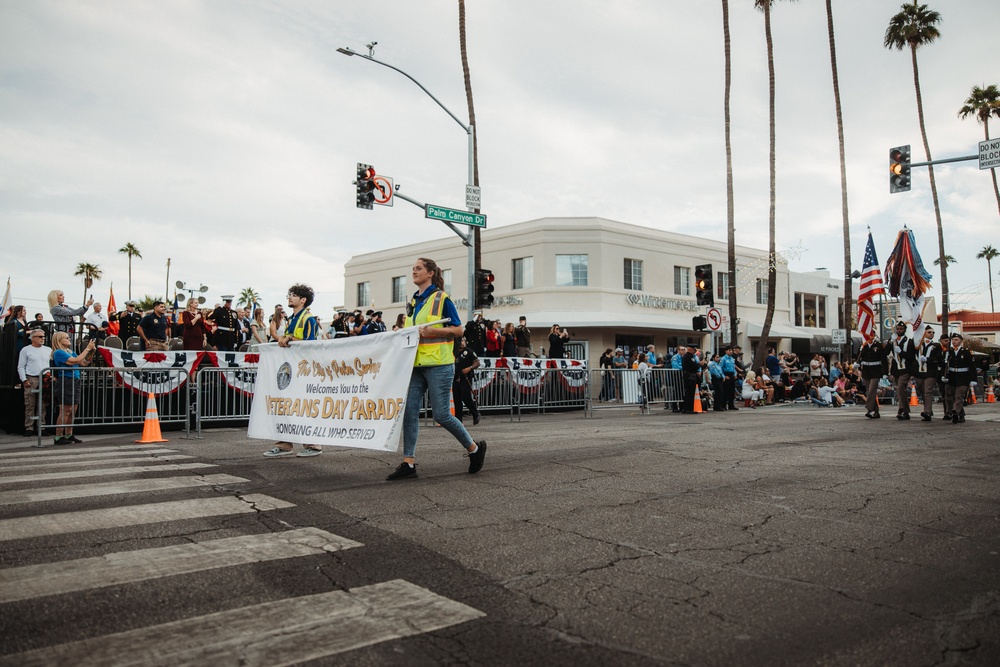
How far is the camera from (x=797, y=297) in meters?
44.6

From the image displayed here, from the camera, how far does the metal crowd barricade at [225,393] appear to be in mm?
12812

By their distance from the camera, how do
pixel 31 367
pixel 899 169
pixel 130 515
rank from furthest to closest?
pixel 899 169 < pixel 31 367 < pixel 130 515

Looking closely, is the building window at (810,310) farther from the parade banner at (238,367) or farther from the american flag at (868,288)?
the parade banner at (238,367)

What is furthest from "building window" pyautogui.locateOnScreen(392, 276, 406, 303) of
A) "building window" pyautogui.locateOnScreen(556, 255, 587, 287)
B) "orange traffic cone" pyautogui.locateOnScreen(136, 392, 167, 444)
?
"orange traffic cone" pyautogui.locateOnScreen(136, 392, 167, 444)

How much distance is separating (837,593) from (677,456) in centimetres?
471

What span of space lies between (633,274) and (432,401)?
30.3 meters

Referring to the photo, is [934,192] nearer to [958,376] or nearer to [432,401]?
[958,376]

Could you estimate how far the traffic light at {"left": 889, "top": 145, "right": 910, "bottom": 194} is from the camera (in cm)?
1697

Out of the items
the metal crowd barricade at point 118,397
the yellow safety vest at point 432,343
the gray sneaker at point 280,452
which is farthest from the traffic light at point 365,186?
the yellow safety vest at point 432,343

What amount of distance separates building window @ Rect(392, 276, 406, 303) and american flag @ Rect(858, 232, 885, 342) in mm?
24091

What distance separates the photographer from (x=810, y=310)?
45.7 meters

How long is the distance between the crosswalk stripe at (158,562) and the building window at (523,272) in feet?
102

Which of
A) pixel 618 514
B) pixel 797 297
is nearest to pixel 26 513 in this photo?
pixel 618 514

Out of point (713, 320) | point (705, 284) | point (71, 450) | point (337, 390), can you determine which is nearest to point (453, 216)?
point (705, 284)
